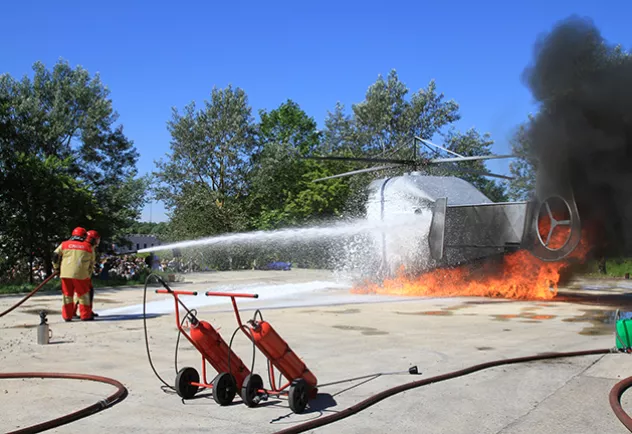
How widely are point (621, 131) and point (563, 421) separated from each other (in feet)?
32.3

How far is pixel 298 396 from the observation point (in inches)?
203

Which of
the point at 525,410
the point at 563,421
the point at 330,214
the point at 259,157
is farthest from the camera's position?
the point at 259,157

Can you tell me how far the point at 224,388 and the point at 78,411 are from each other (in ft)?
3.91

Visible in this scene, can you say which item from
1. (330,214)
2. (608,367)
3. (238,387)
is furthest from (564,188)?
(330,214)

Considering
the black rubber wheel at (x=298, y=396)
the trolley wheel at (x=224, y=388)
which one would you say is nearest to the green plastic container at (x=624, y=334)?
the black rubber wheel at (x=298, y=396)

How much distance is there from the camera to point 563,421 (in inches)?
196

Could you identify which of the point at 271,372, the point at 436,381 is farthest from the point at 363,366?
the point at 271,372

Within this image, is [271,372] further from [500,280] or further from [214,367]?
[500,280]

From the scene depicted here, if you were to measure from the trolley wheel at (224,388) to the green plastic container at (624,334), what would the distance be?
5.14 metres

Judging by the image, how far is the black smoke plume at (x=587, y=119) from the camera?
510 inches

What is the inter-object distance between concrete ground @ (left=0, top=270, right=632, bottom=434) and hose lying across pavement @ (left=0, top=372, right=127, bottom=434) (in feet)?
0.22

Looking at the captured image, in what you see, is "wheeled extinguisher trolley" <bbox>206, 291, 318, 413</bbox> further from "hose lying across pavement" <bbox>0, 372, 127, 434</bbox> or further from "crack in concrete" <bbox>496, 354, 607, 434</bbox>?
"crack in concrete" <bbox>496, 354, 607, 434</bbox>

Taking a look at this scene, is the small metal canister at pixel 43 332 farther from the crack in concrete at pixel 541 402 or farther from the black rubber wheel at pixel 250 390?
the crack in concrete at pixel 541 402

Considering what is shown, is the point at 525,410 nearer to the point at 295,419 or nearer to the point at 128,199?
the point at 295,419
